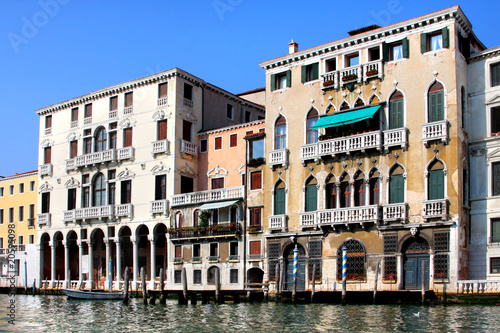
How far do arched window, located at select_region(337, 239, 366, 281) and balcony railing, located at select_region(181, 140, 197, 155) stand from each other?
525 inches

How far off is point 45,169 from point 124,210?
928 cm

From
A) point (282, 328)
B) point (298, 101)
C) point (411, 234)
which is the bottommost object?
point (282, 328)

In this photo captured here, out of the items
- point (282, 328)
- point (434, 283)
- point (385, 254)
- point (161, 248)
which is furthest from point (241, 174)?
point (282, 328)

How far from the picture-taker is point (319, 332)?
74.8 ft

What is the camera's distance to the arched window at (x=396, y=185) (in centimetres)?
3362

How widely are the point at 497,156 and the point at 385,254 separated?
6804 millimetres

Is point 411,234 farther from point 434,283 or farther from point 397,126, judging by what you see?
point 397,126

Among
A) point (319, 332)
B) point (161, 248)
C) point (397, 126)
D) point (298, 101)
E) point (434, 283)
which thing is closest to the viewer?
point (319, 332)

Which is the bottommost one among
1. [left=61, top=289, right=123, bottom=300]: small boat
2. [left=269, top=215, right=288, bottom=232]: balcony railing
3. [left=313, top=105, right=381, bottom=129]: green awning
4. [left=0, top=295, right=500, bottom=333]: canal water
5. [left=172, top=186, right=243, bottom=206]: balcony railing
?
[left=61, top=289, right=123, bottom=300]: small boat

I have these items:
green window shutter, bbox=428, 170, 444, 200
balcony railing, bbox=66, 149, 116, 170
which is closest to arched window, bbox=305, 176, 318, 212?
green window shutter, bbox=428, 170, 444, 200

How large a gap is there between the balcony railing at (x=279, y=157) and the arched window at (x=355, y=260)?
5.68m

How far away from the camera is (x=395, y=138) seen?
33812mm

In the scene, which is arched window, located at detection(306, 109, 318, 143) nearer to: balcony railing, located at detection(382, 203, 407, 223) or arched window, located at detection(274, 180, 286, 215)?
arched window, located at detection(274, 180, 286, 215)

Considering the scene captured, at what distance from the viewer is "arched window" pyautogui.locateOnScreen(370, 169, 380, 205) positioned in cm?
3444
